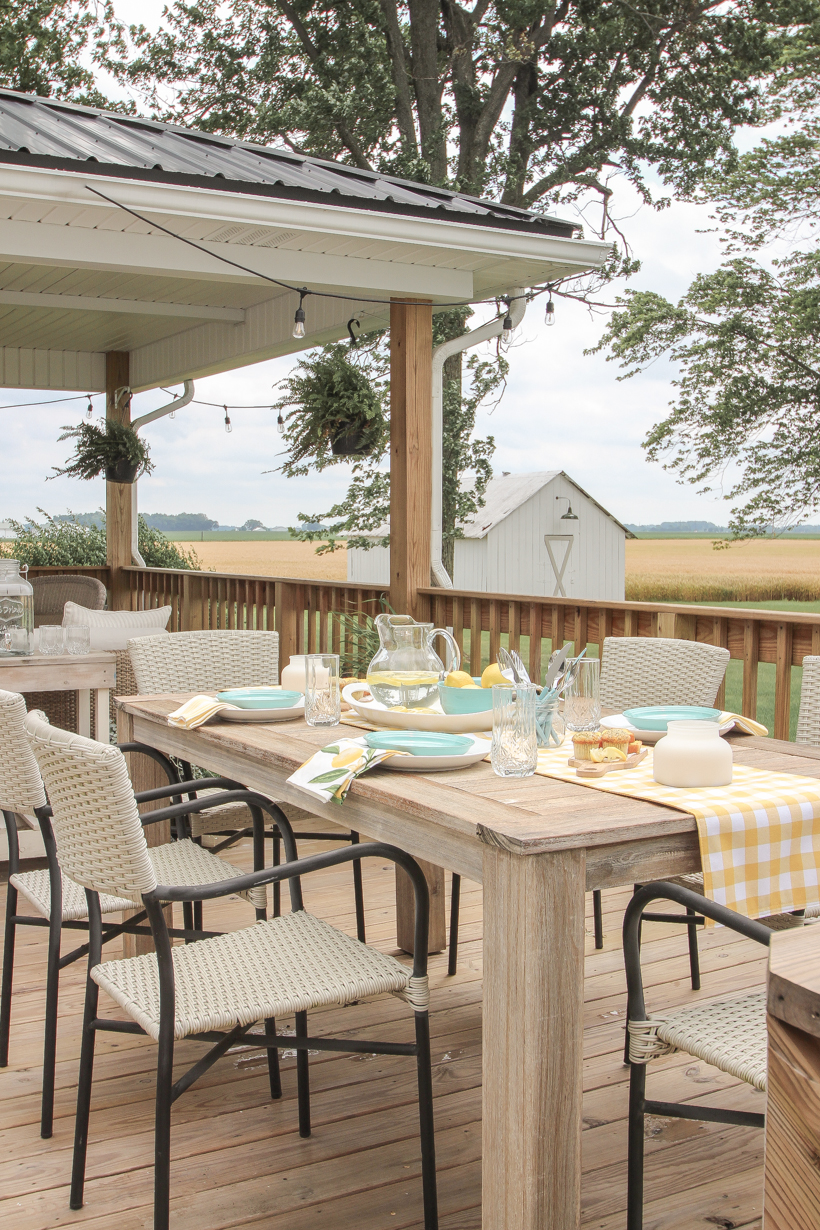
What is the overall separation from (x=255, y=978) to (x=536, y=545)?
51.3ft

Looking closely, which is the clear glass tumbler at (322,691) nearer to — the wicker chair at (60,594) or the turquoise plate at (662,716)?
the turquoise plate at (662,716)

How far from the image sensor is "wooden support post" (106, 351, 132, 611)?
8.56 m

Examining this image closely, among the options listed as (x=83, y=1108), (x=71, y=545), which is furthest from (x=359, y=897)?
(x=71, y=545)

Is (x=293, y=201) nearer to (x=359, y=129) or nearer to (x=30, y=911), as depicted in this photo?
(x=30, y=911)

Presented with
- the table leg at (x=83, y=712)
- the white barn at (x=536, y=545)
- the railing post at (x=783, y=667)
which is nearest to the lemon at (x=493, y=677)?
the railing post at (x=783, y=667)

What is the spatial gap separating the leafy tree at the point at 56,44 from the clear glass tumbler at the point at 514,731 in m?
12.8

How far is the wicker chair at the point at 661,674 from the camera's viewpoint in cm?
311

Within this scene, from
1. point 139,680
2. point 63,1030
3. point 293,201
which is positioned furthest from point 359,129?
point 63,1030

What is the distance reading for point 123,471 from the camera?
25.7ft

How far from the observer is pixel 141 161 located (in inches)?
172

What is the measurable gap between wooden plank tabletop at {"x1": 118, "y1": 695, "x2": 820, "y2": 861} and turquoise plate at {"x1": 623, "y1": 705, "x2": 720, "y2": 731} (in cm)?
10

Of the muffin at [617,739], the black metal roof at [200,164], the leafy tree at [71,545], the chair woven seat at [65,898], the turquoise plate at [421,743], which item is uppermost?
the black metal roof at [200,164]

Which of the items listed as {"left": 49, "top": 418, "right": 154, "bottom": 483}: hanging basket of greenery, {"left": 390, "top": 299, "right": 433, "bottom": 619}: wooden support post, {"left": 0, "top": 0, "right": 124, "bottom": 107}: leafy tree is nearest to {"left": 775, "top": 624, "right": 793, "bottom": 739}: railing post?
{"left": 390, "top": 299, "right": 433, "bottom": 619}: wooden support post

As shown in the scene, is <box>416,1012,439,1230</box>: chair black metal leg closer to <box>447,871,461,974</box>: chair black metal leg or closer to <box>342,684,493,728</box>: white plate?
<box>342,684,493,728</box>: white plate
